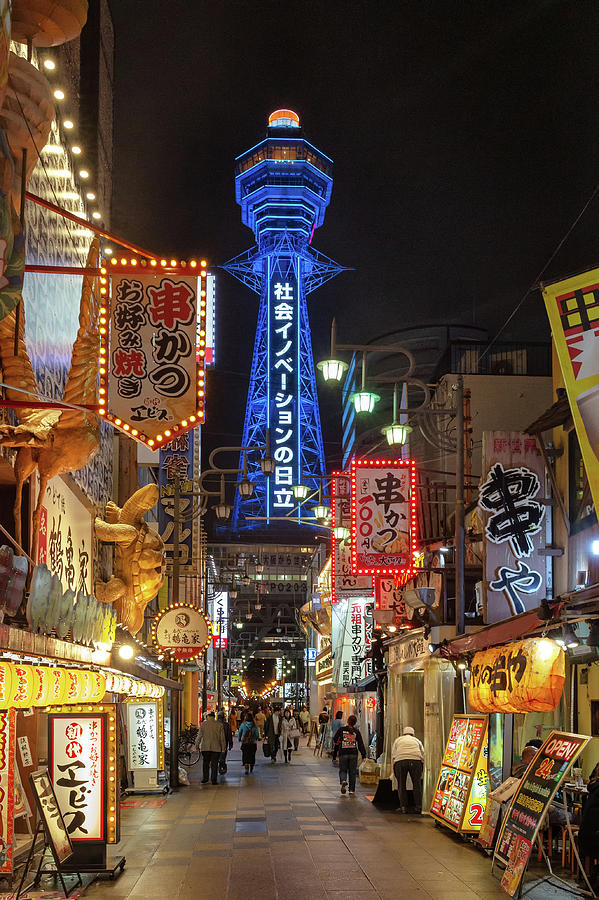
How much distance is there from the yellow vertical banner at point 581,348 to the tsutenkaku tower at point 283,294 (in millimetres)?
73706

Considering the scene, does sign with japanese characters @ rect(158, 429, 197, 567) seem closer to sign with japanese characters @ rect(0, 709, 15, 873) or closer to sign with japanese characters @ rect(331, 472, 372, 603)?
sign with japanese characters @ rect(331, 472, 372, 603)

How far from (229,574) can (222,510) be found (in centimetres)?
9311

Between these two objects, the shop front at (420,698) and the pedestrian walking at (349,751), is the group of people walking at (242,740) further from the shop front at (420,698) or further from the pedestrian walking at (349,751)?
the shop front at (420,698)

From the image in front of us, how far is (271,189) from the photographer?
10369 cm

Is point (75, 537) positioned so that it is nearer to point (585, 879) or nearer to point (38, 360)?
point (38, 360)

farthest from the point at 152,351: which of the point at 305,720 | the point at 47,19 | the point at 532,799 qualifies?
the point at 305,720

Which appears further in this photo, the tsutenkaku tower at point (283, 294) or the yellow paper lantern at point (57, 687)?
the tsutenkaku tower at point (283, 294)

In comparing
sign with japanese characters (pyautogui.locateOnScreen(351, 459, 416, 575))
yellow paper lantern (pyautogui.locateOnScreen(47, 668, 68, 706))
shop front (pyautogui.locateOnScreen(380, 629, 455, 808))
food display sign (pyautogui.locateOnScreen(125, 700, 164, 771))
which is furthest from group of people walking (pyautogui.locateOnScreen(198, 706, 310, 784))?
yellow paper lantern (pyautogui.locateOnScreen(47, 668, 68, 706))

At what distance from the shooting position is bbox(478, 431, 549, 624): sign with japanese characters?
54.5 ft

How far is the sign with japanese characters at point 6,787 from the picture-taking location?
34.9ft

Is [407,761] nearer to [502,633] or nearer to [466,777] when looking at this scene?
[466,777]

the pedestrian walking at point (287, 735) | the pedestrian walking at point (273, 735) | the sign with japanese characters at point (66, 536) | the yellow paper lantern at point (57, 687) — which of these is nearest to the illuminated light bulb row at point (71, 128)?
the sign with japanese characters at point (66, 536)

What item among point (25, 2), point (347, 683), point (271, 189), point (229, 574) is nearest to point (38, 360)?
point (25, 2)

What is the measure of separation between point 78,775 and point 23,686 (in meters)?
1.89
